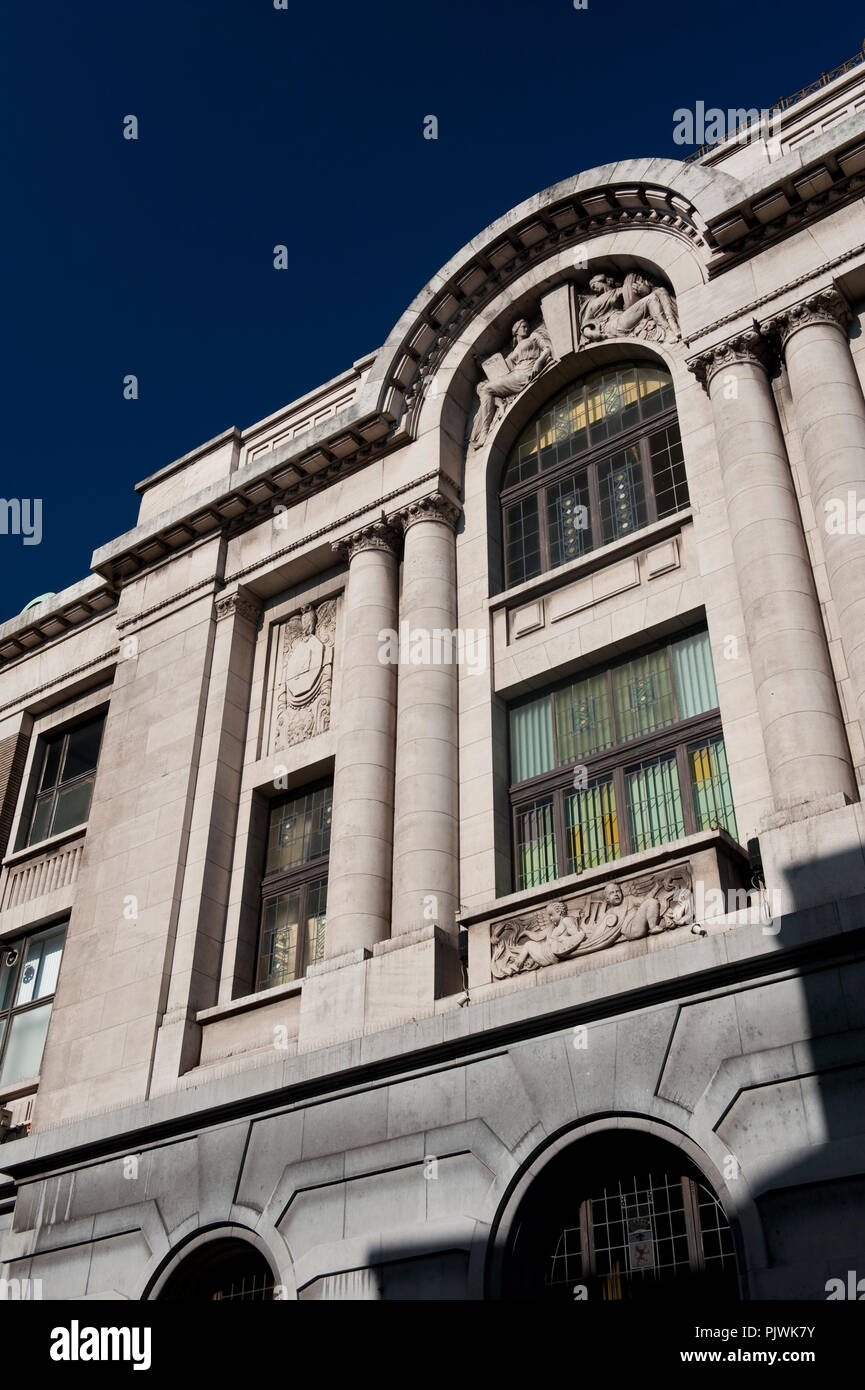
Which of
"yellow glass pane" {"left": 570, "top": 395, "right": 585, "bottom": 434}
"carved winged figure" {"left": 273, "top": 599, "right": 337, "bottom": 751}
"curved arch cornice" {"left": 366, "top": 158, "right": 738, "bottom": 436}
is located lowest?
"carved winged figure" {"left": 273, "top": 599, "right": 337, "bottom": 751}

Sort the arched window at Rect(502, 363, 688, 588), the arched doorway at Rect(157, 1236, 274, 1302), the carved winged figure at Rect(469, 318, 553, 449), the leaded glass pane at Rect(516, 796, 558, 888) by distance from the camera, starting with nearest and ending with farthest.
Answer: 1. the arched doorway at Rect(157, 1236, 274, 1302)
2. the leaded glass pane at Rect(516, 796, 558, 888)
3. the arched window at Rect(502, 363, 688, 588)
4. the carved winged figure at Rect(469, 318, 553, 449)

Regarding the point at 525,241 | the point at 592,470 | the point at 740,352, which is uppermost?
the point at 525,241

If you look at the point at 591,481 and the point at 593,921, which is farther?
the point at 591,481

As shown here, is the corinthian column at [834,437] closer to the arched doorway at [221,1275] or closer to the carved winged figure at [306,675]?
the carved winged figure at [306,675]

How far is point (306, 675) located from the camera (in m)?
22.5

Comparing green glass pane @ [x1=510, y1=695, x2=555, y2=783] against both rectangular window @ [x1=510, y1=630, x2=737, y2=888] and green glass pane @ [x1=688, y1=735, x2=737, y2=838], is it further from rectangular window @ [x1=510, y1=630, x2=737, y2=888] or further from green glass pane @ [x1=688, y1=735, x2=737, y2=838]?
green glass pane @ [x1=688, y1=735, x2=737, y2=838]

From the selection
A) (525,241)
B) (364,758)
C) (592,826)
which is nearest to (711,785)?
(592,826)

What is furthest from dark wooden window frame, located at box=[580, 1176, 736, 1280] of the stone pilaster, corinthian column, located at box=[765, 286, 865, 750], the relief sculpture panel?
the relief sculpture panel

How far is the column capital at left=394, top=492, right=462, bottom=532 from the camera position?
2194 centimetres

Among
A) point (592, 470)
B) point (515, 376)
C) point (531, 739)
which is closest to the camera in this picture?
point (531, 739)

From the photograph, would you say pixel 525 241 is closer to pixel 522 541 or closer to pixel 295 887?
pixel 522 541

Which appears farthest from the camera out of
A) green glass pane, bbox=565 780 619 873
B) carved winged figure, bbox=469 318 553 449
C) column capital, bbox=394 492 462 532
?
carved winged figure, bbox=469 318 553 449

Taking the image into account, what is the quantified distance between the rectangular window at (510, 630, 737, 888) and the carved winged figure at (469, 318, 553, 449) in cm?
601

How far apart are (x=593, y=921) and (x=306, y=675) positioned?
28.5 feet
